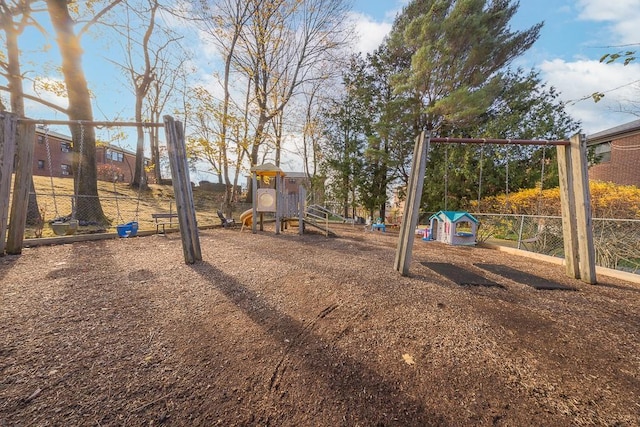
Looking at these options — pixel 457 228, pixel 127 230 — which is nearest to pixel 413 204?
pixel 457 228

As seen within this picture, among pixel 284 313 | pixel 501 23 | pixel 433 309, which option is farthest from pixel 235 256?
pixel 501 23

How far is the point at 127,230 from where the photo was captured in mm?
6859

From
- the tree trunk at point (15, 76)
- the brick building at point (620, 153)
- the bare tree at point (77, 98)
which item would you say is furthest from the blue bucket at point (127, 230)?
the brick building at point (620, 153)

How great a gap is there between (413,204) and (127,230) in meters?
7.40

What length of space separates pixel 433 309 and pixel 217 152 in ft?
35.3

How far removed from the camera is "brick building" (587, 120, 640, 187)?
14.0 meters

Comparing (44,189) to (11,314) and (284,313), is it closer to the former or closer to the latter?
(11,314)

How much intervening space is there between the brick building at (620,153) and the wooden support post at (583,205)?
1449cm

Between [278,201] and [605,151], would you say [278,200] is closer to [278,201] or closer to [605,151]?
[278,201]

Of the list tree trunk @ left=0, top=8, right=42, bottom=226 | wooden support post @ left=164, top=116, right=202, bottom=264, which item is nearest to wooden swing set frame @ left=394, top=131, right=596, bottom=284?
wooden support post @ left=164, top=116, right=202, bottom=264

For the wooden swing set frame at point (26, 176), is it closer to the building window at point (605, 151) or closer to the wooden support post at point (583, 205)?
the wooden support post at point (583, 205)

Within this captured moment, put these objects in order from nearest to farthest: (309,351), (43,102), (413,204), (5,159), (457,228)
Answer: (309,351)
(413,204)
(5,159)
(43,102)
(457,228)

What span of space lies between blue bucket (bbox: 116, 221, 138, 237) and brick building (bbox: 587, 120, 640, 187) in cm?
2107

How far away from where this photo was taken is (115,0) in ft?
27.2
